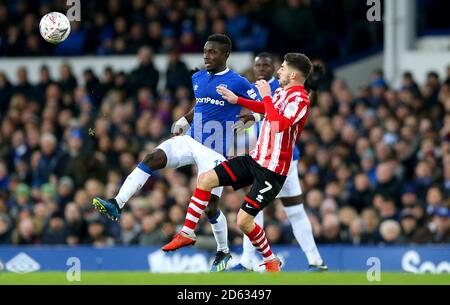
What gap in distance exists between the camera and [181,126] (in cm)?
1397

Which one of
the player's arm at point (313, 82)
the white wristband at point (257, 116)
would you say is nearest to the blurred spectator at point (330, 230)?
the player's arm at point (313, 82)

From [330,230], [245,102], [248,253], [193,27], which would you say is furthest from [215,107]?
[193,27]

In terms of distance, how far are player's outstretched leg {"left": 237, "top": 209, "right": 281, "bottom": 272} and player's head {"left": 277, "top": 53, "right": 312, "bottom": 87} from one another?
1.50 m

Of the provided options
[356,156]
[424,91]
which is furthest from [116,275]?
[424,91]

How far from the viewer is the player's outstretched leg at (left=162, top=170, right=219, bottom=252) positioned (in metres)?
13.0

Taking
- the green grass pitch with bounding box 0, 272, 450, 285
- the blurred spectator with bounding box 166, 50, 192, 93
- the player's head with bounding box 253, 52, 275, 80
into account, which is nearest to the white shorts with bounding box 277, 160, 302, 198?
the player's head with bounding box 253, 52, 275, 80

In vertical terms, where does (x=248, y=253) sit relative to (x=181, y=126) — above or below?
below

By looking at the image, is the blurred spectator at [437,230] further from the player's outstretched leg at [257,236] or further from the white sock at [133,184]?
the white sock at [133,184]

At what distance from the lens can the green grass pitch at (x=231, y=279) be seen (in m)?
12.1

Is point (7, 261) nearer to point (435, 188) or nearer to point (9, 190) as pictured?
point (9, 190)

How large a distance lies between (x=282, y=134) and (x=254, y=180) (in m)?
0.59

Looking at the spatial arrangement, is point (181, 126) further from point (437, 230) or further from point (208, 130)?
point (437, 230)

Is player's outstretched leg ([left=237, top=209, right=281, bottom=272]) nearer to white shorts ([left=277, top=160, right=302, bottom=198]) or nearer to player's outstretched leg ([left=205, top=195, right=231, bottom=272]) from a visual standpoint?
player's outstretched leg ([left=205, top=195, right=231, bottom=272])

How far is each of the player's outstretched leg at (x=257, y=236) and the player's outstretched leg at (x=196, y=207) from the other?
42cm
